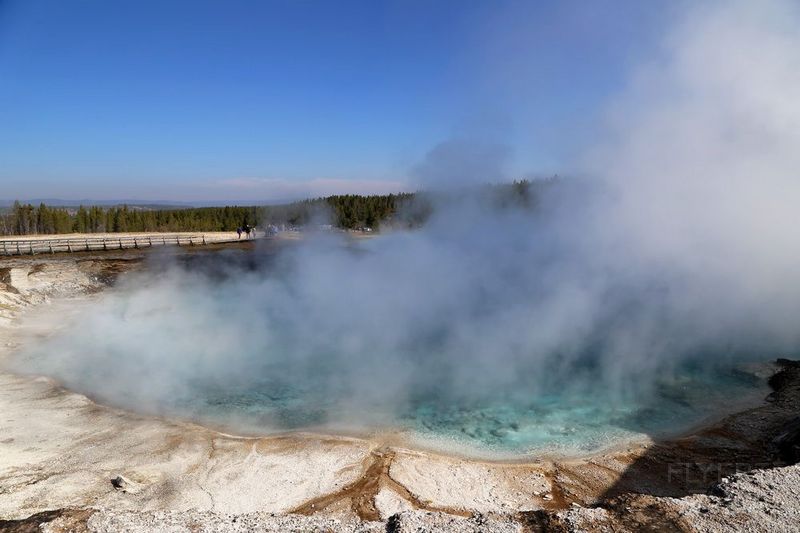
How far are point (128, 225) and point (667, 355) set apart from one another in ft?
121

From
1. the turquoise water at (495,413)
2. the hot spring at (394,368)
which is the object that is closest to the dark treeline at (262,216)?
the hot spring at (394,368)

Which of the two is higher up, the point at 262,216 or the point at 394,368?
the point at 262,216

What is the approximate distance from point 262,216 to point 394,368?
26217 millimetres

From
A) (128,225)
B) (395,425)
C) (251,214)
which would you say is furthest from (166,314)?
(251,214)

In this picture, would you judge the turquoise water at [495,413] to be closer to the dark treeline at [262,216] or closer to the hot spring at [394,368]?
the hot spring at [394,368]

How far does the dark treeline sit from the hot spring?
616 cm

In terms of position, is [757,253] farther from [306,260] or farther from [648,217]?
[306,260]

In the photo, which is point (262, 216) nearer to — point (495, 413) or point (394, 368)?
point (394, 368)

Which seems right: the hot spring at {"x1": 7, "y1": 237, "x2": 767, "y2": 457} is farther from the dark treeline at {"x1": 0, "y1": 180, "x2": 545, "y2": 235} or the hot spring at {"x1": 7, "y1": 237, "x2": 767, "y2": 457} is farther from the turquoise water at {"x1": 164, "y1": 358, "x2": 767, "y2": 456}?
the dark treeline at {"x1": 0, "y1": 180, "x2": 545, "y2": 235}

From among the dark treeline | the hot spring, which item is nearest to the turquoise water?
the hot spring

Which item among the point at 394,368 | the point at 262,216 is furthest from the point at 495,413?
the point at 262,216

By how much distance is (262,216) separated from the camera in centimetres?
3262

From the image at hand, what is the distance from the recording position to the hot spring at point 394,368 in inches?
271

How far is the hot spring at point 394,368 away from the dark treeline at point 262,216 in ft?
20.2
